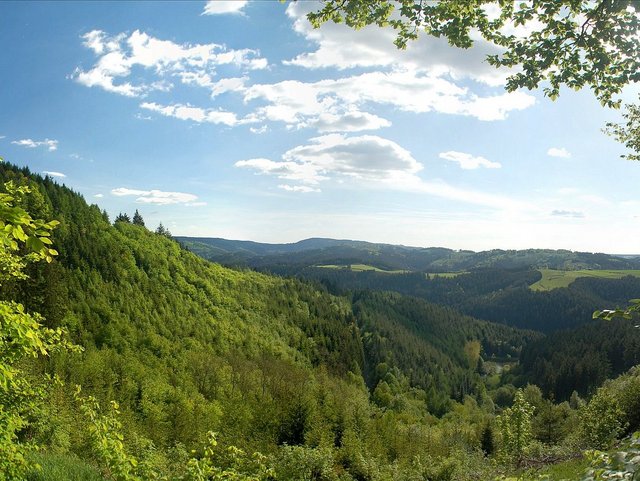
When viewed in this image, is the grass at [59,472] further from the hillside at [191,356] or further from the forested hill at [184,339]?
the forested hill at [184,339]

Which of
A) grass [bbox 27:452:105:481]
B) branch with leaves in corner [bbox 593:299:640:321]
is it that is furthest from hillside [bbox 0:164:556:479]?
branch with leaves in corner [bbox 593:299:640:321]

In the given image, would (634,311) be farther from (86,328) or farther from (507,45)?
(86,328)

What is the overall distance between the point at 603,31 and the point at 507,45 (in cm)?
159

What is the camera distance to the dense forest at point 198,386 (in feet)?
41.4

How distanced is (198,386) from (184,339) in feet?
56.1

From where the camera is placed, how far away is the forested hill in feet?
177

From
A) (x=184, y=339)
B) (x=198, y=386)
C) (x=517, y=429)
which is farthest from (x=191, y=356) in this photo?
(x=517, y=429)

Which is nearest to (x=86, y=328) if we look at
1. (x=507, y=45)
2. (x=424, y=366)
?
(x=507, y=45)

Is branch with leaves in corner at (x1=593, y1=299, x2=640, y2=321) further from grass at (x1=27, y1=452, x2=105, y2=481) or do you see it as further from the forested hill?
the forested hill

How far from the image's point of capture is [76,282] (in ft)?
265

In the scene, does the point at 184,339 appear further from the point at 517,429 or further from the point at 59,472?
the point at 59,472

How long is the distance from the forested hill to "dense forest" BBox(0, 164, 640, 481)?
406 millimetres

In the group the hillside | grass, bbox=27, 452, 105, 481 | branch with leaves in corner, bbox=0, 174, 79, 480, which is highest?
branch with leaves in corner, bbox=0, 174, 79, 480

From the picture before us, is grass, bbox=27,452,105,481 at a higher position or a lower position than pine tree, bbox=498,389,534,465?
higher
